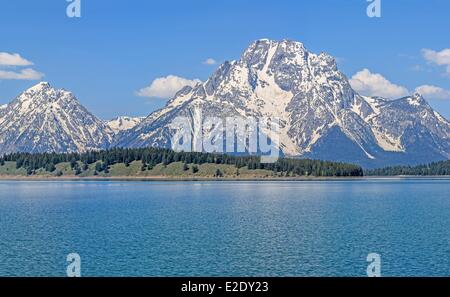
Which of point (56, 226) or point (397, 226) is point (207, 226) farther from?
point (397, 226)

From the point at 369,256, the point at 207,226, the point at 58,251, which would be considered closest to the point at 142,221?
the point at 207,226

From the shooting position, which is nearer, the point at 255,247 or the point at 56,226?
the point at 255,247

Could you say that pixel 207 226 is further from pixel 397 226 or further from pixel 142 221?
pixel 397 226

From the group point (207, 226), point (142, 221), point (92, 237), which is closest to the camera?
point (92, 237)

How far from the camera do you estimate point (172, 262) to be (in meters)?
91.5

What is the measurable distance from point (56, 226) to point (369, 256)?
244 feet

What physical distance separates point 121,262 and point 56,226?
5152cm

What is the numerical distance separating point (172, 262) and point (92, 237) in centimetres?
3378

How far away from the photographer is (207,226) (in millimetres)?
138125
